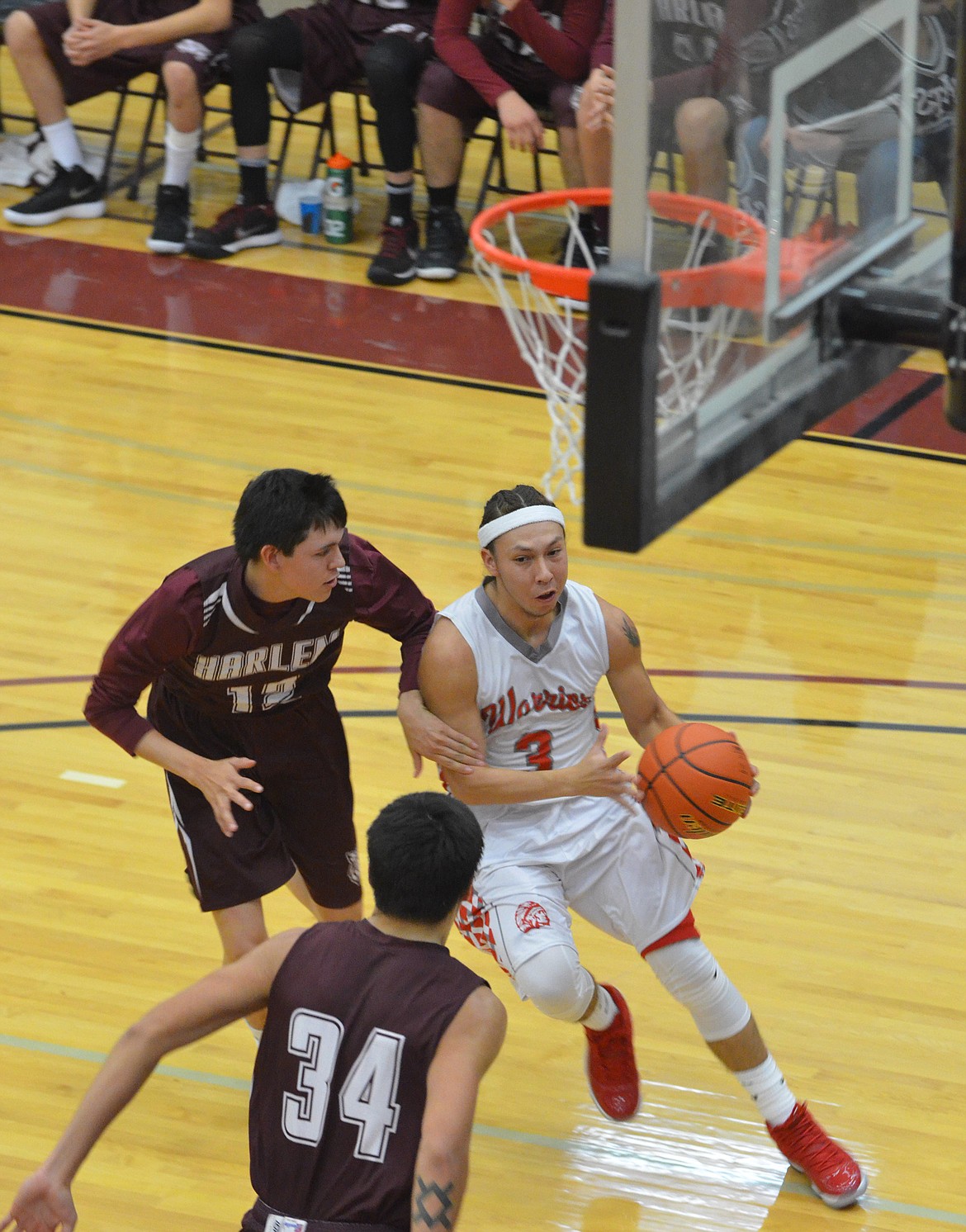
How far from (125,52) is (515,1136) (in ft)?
23.7

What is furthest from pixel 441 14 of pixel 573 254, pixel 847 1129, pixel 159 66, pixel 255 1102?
pixel 255 1102

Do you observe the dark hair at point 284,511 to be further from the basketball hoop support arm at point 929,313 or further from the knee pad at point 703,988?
the knee pad at point 703,988

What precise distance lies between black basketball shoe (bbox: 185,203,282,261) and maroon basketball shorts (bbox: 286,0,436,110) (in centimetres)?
66

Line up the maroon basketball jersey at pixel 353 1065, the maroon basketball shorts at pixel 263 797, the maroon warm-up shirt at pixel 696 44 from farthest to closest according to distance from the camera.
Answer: the maroon basketball shorts at pixel 263 797
the maroon warm-up shirt at pixel 696 44
the maroon basketball jersey at pixel 353 1065

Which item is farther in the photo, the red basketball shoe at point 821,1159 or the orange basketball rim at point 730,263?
the red basketball shoe at point 821,1159

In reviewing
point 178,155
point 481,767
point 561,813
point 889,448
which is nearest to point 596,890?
point 561,813

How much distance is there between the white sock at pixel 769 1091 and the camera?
159 inches

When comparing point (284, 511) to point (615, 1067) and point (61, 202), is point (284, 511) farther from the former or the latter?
A: point (61, 202)

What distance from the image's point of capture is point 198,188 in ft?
34.4

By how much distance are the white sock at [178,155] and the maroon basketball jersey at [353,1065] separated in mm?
7291

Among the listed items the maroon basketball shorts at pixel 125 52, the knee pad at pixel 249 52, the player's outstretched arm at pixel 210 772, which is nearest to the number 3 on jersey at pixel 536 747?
the player's outstretched arm at pixel 210 772

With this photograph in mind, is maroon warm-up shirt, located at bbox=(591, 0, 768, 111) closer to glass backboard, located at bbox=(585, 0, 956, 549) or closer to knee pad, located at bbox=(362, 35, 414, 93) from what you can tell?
glass backboard, located at bbox=(585, 0, 956, 549)

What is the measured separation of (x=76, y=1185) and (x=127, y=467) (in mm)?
3998

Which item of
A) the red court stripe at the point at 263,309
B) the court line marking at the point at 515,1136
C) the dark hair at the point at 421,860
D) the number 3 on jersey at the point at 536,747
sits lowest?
the court line marking at the point at 515,1136
